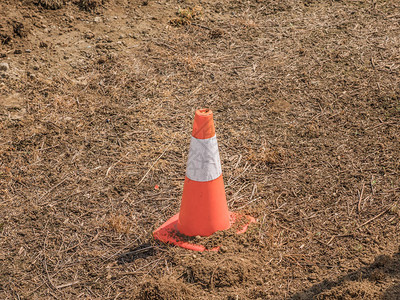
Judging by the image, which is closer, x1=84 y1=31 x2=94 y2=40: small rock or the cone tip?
the cone tip

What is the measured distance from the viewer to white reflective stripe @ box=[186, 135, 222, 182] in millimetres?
3053

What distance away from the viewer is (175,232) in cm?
327

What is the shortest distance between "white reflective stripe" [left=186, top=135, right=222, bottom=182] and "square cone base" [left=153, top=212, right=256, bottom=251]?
17.4 inches

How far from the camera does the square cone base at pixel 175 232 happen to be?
10.3 ft

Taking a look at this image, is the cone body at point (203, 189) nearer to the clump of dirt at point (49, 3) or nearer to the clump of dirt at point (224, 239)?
the clump of dirt at point (224, 239)

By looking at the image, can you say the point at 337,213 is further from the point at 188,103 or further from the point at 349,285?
the point at 188,103

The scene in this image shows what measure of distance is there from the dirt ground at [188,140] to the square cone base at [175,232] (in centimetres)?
7

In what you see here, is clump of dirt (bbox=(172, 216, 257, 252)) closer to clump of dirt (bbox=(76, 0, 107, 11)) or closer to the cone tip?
the cone tip

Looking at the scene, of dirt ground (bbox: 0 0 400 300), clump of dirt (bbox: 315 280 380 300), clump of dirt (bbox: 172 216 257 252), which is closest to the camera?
clump of dirt (bbox: 315 280 380 300)

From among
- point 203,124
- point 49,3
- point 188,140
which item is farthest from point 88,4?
point 203,124

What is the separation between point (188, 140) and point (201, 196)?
3.99 ft

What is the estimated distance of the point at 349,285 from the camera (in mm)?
2678

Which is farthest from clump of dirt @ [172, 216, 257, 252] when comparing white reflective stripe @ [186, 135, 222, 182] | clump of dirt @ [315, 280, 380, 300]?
clump of dirt @ [315, 280, 380, 300]

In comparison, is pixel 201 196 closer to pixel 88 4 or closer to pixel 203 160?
pixel 203 160
